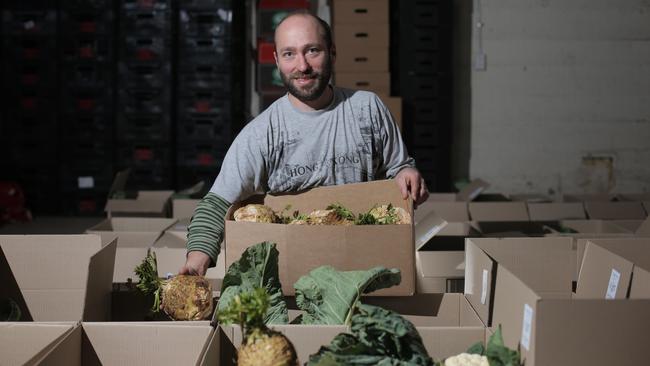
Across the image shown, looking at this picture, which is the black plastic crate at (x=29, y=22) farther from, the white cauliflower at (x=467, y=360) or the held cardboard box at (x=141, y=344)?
the white cauliflower at (x=467, y=360)

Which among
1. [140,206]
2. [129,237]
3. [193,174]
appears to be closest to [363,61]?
[193,174]

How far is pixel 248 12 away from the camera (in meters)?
7.05

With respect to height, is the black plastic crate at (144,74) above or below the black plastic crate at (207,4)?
below

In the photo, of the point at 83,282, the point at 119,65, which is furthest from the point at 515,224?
the point at 119,65

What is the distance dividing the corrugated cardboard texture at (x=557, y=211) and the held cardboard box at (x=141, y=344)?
2286mm

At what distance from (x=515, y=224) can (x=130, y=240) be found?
1592mm

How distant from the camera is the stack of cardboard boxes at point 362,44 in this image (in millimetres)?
5844

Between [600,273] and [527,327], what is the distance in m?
0.62

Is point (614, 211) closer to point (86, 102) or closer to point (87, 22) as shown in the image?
point (86, 102)

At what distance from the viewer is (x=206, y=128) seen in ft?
21.3

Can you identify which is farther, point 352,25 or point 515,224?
point 352,25

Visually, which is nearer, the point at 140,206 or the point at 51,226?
the point at 140,206

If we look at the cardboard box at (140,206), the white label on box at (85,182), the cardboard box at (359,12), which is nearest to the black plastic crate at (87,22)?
the white label on box at (85,182)

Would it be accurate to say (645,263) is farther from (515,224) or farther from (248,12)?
(248,12)
